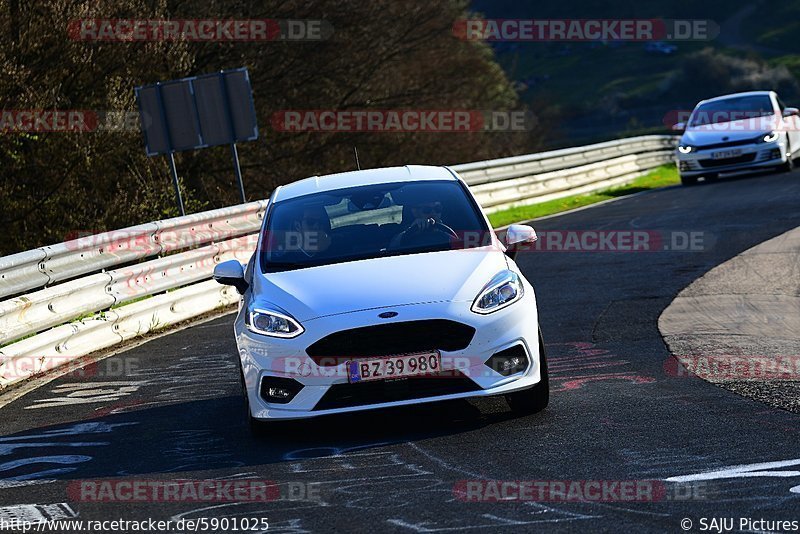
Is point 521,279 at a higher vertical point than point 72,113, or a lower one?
lower

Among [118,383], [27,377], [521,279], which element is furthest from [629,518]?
[27,377]

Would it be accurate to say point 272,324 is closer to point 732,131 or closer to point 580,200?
point 580,200

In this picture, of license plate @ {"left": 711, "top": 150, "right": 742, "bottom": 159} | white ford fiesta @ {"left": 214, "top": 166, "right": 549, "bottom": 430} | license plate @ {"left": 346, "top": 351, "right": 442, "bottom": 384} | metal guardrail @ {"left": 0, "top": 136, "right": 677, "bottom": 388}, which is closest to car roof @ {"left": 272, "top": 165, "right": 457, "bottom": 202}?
white ford fiesta @ {"left": 214, "top": 166, "right": 549, "bottom": 430}

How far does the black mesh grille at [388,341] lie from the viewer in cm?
723

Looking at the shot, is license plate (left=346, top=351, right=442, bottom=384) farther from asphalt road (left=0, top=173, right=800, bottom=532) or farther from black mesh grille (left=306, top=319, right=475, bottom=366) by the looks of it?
asphalt road (left=0, top=173, right=800, bottom=532)

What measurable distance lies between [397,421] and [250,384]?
35.9 inches

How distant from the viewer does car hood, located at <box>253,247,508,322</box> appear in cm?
739

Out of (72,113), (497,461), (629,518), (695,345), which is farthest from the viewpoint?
(72,113)

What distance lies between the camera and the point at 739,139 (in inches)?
989

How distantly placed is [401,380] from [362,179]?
2262 millimetres

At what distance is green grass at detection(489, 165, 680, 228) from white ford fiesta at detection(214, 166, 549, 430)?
12908 mm

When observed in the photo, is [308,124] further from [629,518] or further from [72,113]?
[629,518]

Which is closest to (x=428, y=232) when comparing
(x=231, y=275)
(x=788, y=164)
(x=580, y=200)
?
(x=231, y=275)

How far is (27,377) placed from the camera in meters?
11.2
